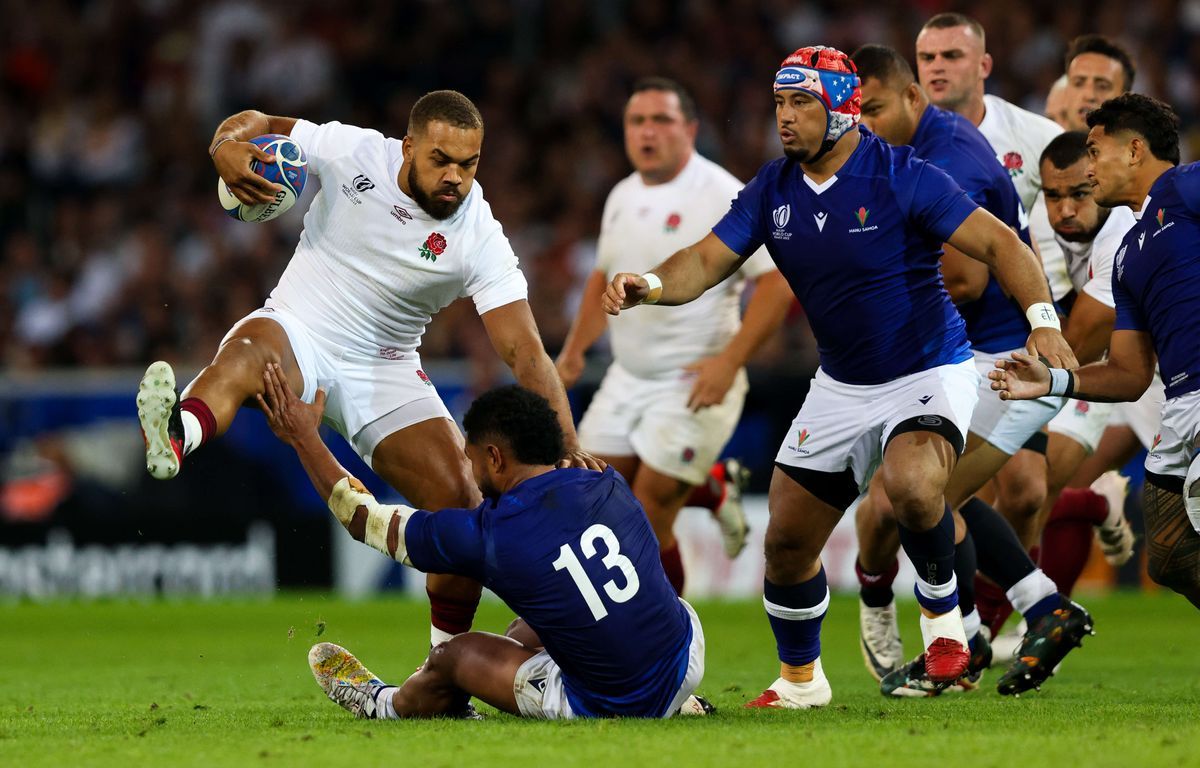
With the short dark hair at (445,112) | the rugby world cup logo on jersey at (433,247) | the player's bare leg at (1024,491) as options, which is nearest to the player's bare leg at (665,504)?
the player's bare leg at (1024,491)

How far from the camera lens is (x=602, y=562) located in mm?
5723

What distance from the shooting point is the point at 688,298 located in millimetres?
6988

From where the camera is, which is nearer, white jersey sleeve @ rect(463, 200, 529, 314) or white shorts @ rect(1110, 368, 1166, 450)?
white jersey sleeve @ rect(463, 200, 529, 314)

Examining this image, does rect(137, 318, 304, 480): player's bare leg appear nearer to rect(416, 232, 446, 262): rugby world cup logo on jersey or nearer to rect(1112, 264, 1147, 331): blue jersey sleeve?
rect(416, 232, 446, 262): rugby world cup logo on jersey

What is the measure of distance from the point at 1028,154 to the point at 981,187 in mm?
1295

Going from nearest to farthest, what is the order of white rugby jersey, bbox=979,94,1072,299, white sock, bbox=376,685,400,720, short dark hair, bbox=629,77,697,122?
white sock, bbox=376,685,400,720
white rugby jersey, bbox=979,94,1072,299
short dark hair, bbox=629,77,697,122

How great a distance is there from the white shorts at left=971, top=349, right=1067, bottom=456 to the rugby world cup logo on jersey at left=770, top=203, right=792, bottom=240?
1.46m

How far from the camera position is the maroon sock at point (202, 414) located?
20.3 feet

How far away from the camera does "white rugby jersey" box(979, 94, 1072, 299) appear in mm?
8727

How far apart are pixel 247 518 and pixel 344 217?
7.72 metres

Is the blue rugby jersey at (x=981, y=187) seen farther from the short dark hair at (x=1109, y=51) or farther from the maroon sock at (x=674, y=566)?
the maroon sock at (x=674, y=566)

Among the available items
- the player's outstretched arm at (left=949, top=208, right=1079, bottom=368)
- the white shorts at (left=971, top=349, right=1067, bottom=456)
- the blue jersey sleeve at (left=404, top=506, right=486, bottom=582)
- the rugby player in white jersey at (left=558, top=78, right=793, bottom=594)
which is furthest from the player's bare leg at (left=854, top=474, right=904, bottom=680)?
the blue jersey sleeve at (left=404, top=506, right=486, bottom=582)

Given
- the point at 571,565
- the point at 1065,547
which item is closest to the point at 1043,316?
the point at 571,565

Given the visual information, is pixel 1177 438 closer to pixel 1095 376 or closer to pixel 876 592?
pixel 1095 376
